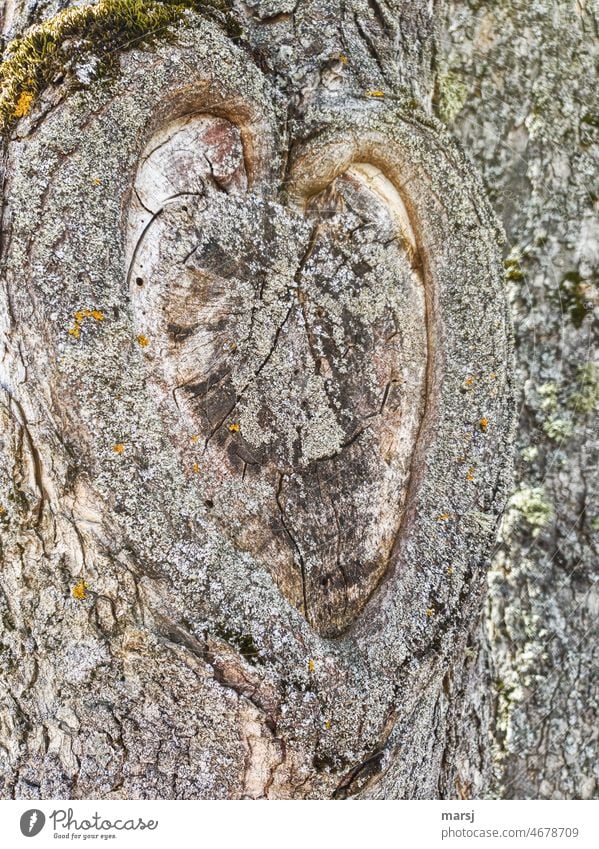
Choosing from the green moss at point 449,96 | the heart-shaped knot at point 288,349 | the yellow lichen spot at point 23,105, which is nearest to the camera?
the yellow lichen spot at point 23,105

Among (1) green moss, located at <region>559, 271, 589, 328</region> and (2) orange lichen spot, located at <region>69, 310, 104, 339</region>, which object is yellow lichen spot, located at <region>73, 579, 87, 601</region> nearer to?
(2) orange lichen spot, located at <region>69, 310, 104, 339</region>

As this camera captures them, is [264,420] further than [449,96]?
No

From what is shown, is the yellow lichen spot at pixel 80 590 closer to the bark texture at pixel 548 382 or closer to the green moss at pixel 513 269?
the bark texture at pixel 548 382

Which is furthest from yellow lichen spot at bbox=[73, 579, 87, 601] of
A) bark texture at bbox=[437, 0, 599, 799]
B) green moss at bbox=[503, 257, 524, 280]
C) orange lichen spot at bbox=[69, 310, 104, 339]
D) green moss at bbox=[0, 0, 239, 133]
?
green moss at bbox=[503, 257, 524, 280]

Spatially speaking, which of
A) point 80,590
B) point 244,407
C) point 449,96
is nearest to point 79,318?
point 244,407

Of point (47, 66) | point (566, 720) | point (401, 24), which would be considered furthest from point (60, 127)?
point (566, 720)

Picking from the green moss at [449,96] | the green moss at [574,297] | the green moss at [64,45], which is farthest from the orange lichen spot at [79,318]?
the green moss at [574,297]

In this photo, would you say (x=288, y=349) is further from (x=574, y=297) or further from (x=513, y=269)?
(x=574, y=297)
